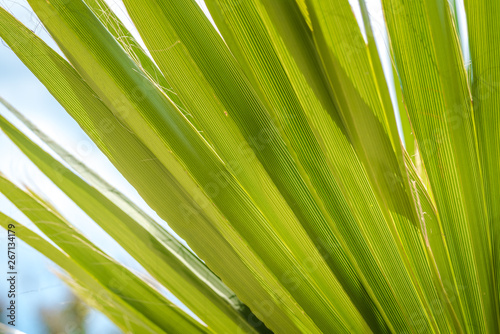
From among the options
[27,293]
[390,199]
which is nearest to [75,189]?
[27,293]

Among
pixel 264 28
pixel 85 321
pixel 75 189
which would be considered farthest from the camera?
pixel 85 321

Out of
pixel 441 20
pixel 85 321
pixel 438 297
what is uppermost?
pixel 441 20

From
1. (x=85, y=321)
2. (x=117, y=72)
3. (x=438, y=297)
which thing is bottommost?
(x=85, y=321)

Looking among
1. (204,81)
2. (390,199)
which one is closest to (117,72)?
(204,81)

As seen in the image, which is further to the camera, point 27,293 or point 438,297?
point 27,293

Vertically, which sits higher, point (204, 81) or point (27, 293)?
point (204, 81)

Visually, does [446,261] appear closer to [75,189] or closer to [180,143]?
[180,143]

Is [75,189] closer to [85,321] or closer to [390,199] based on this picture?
[85,321]

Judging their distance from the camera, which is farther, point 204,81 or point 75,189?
point 75,189

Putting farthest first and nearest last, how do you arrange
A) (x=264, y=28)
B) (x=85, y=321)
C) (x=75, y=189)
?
(x=85, y=321)
(x=75, y=189)
(x=264, y=28)
